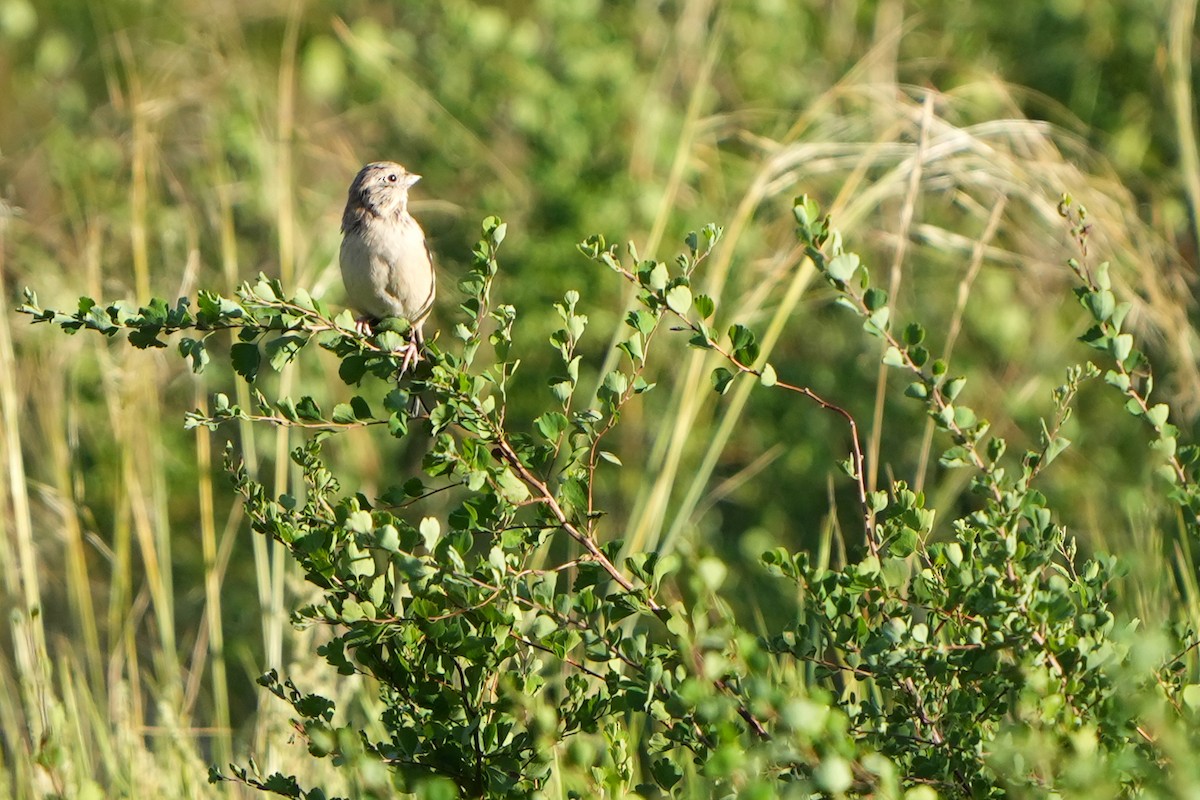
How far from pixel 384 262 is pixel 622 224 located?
244cm

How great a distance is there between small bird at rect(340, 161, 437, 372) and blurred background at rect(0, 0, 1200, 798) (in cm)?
21

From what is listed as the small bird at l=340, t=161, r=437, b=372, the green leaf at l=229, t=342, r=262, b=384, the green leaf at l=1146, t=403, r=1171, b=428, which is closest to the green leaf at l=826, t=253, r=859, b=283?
the green leaf at l=1146, t=403, r=1171, b=428

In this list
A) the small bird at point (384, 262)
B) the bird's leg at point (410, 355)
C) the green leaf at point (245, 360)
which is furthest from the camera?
the small bird at point (384, 262)

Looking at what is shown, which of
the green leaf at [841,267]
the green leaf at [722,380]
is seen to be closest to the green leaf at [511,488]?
the green leaf at [722,380]

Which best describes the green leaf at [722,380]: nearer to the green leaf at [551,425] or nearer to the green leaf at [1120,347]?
the green leaf at [551,425]

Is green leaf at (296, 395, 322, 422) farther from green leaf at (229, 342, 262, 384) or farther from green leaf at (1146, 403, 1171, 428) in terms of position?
green leaf at (1146, 403, 1171, 428)

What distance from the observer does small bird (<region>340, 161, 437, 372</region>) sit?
4.18 metres

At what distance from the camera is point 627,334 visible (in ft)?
17.8

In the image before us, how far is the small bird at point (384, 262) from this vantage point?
418cm

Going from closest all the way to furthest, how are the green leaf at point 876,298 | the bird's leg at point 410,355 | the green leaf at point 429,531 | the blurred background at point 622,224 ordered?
the green leaf at point 429,531
the green leaf at point 876,298
the bird's leg at point 410,355
the blurred background at point 622,224

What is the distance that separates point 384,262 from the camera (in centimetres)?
419

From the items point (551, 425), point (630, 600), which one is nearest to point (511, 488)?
point (551, 425)

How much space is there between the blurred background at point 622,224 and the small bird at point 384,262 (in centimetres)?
21

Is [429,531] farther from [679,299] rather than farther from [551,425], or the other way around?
[679,299]
